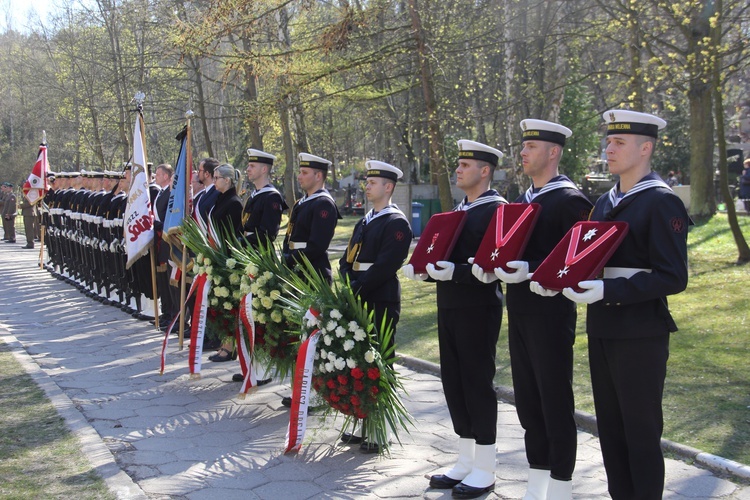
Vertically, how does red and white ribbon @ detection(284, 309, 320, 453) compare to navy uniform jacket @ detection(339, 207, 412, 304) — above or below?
below

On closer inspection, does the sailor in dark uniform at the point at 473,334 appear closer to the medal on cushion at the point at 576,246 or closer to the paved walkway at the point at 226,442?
the paved walkway at the point at 226,442

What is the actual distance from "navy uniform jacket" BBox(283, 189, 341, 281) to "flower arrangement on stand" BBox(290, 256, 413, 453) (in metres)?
1.01

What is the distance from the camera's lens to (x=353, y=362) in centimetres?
520

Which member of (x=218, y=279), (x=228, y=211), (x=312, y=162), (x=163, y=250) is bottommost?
(x=218, y=279)

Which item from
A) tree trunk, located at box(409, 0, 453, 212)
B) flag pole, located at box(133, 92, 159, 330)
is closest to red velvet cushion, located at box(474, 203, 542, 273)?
flag pole, located at box(133, 92, 159, 330)

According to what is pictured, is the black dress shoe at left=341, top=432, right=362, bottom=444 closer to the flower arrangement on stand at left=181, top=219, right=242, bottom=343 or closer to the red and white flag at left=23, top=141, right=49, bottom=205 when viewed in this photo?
the flower arrangement on stand at left=181, top=219, right=242, bottom=343

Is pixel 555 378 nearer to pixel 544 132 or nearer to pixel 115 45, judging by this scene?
pixel 544 132

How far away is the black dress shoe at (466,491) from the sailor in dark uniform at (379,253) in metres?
1.05

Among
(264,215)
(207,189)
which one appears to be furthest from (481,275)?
(207,189)

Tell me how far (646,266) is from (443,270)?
4.26 feet

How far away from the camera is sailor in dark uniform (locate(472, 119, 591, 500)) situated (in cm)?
414

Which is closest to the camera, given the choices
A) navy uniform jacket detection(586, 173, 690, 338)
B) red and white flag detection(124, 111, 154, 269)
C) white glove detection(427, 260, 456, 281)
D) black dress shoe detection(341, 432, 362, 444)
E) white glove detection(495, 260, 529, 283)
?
Answer: navy uniform jacket detection(586, 173, 690, 338)

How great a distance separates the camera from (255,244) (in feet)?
25.8

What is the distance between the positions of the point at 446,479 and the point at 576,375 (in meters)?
2.72
